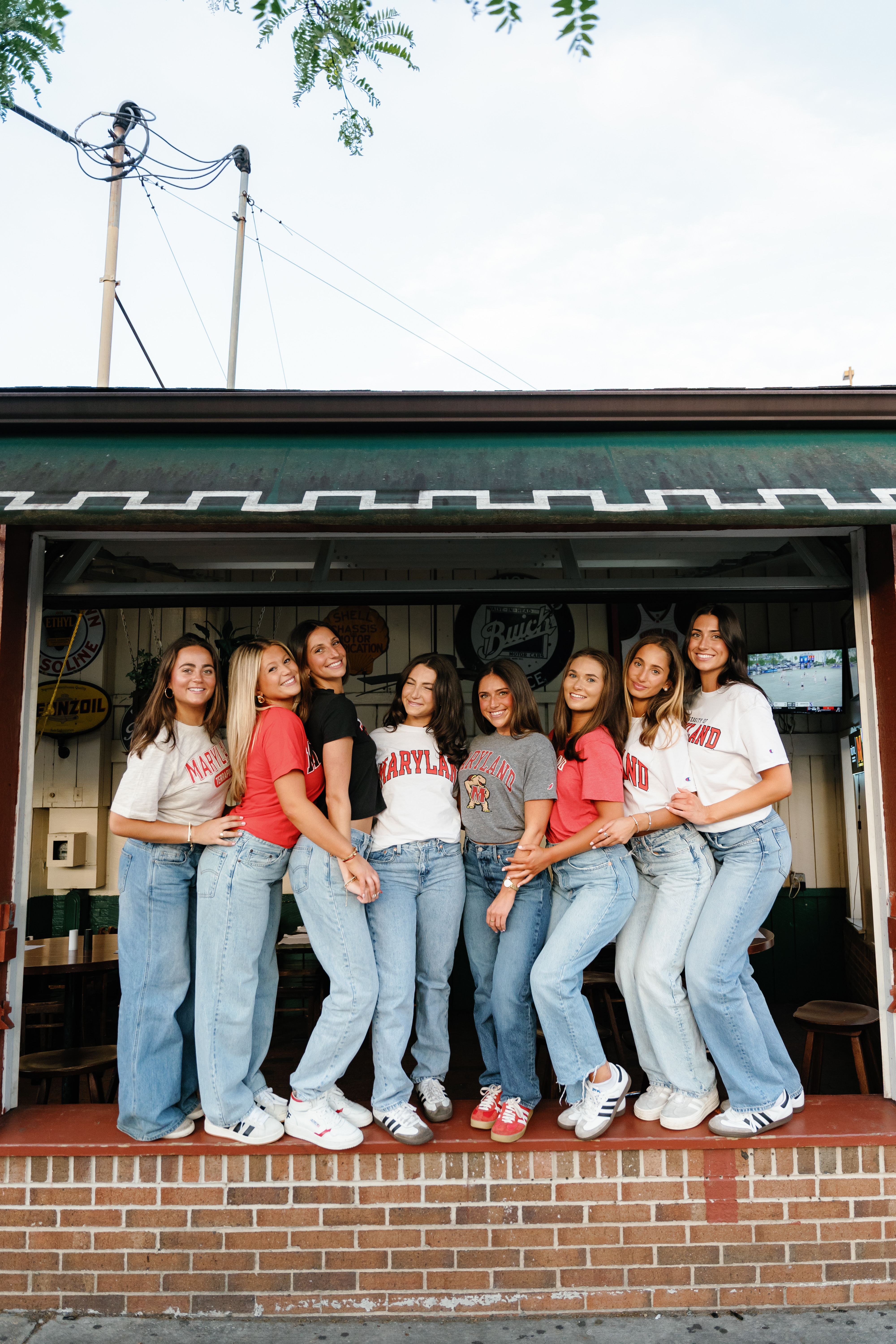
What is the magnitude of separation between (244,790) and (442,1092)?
132 cm

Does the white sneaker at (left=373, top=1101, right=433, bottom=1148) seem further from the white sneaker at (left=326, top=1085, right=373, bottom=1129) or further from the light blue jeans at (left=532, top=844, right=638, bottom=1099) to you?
the light blue jeans at (left=532, top=844, right=638, bottom=1099)

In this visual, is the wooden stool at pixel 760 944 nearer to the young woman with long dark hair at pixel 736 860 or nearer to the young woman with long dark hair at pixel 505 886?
the young woman with long dark hair at pixel 736 860

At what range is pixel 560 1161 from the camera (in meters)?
3.08

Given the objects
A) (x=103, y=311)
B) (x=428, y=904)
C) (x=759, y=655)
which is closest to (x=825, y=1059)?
(x=759, y=655)

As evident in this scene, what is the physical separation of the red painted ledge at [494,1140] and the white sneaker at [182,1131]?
2cm

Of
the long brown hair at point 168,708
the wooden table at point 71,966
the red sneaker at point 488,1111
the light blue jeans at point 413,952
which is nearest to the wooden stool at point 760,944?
the red sneaker at point 488,1111

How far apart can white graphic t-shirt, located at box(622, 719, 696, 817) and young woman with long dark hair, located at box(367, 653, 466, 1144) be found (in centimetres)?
65

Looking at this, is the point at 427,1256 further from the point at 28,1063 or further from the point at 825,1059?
the point at 825,1059

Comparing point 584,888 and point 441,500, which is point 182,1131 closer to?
point 584,888

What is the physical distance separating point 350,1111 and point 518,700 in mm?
1608

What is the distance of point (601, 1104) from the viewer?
3.14 m

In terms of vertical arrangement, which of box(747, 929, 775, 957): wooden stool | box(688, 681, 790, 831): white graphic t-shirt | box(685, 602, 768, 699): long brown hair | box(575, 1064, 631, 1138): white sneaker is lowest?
box(575, 1064, 631, 1138): white sneaker

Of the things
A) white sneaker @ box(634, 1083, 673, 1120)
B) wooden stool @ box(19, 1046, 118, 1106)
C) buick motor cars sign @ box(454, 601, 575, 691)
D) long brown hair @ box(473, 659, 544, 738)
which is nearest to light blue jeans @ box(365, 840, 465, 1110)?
long brown hair @ box(473, 659, 544, 738)

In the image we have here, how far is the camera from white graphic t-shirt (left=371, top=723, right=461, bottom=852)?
3.31m
